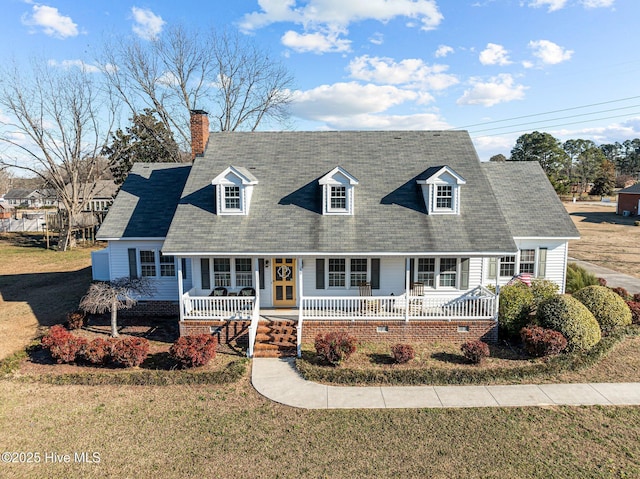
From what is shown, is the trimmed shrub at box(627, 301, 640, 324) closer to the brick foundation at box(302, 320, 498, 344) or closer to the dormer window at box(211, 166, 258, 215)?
the brick foundation at box(302, 320, 498, 344)

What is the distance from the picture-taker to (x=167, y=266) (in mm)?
18312

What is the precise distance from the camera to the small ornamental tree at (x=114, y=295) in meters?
15.9

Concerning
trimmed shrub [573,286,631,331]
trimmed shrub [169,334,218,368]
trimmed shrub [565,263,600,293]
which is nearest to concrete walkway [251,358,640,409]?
trimmed shrub [169,334,218,368]

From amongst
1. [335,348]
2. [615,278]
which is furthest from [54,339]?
[615,278]

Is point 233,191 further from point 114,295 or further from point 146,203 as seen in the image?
point 114,295

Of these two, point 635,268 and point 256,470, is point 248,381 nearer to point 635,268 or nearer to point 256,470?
point 256,470

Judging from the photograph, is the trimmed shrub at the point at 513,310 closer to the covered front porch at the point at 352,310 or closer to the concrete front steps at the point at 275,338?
the covered front porch at the point at 352,310

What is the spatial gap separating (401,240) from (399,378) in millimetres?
5329

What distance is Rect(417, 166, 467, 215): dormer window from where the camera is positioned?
55.4 feet

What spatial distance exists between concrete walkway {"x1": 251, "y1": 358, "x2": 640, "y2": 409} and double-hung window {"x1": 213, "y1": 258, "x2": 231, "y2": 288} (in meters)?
5.34

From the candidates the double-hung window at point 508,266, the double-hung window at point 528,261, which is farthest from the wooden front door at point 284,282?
the double-hung window at point 528,261

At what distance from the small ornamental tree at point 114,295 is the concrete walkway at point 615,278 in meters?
24.4

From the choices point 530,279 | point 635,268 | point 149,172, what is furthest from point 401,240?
point 635,268

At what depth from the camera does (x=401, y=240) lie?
16.0 metres
